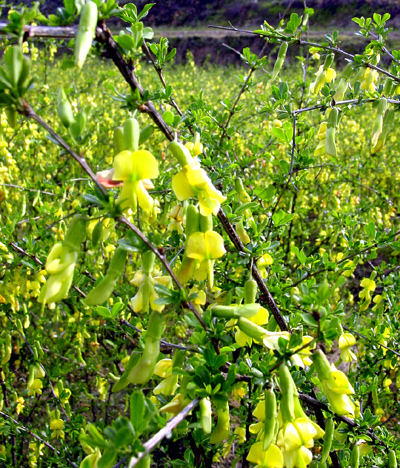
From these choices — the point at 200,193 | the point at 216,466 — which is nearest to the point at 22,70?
the point at 200,193

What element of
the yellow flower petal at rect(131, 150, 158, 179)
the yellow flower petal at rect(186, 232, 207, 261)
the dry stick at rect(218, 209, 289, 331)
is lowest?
the dry stick at rect(218, 209, 289, 331)

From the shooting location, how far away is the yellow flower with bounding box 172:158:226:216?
24.7 inches

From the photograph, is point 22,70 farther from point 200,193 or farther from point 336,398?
point 336,398

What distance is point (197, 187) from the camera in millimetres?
638

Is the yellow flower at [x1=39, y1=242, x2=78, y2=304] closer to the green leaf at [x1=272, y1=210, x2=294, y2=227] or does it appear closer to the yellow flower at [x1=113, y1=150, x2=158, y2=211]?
the yellow flower at [x1=113, y1=150, x2=158, y2=211]

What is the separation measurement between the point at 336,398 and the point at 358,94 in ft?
3.06

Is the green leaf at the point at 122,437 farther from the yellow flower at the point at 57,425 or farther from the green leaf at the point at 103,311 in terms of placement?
the yellow flower at the point at 57,425

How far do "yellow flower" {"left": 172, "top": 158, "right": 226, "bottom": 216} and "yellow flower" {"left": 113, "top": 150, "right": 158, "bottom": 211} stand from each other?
0.05 meters

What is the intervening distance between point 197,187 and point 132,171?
0.10 metres

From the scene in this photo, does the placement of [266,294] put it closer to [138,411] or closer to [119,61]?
[138,411]

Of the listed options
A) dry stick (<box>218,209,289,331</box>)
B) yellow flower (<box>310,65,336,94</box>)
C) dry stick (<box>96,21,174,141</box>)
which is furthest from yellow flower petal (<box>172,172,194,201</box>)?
yellow flower (<box>310,65,336,94</box>)

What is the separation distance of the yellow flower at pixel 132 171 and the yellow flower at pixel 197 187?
0.16ft

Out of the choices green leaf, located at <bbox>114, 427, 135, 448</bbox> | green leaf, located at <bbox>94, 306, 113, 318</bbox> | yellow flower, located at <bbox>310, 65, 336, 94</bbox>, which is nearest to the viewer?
green leaf, located at <bbox>114, 427, 135, 448</bbox>

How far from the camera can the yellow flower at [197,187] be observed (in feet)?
2.06
